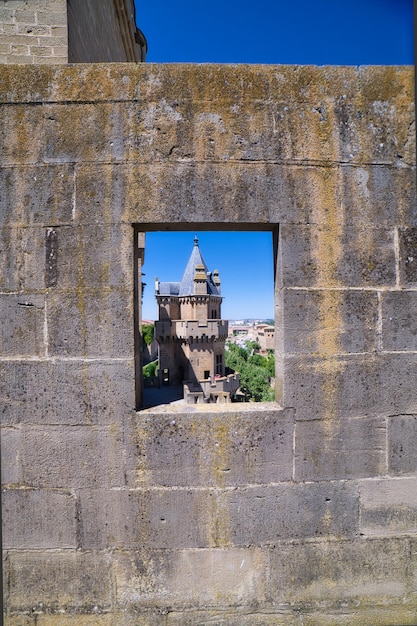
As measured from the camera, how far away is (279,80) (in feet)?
8.34

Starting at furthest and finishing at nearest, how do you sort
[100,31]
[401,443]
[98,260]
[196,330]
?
1. [196,330]
2. [100,31]
3. [401,443]
4. [98,260]

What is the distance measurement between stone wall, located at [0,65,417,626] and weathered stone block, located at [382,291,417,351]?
0.02 metres

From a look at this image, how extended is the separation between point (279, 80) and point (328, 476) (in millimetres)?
3052

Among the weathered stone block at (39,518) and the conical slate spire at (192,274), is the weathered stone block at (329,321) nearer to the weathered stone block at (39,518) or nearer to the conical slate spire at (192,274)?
the weathered stone block at (39,518)

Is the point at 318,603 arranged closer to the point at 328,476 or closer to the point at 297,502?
the point at 297,502

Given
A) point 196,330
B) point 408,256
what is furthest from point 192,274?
point 408,256

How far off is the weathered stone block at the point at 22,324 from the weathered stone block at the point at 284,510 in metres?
1.88

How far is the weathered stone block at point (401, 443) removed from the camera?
2609mm

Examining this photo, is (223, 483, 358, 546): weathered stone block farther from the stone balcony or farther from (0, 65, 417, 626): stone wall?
the stone balcony

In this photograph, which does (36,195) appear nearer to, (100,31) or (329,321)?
(329,321)

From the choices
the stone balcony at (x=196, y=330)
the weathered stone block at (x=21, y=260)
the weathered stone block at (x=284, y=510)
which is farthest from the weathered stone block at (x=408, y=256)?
the stone balcony at (x=196, y=330)

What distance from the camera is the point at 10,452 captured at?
8.39 ft

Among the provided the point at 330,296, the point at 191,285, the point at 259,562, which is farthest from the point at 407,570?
the point at 191,285

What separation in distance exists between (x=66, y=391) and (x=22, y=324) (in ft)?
1.99
